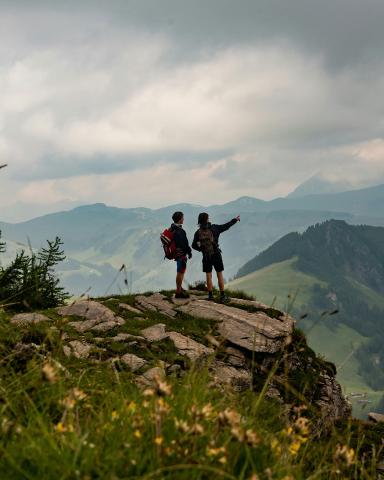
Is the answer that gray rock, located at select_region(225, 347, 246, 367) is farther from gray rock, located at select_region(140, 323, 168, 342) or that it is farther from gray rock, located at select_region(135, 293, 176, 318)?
gray rock, located at select_region(135, 293, 176, 318)

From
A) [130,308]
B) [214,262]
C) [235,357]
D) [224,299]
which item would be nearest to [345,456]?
[235,357]

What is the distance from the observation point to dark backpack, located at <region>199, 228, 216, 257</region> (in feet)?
69.3

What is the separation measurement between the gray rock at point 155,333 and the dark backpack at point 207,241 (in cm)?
497

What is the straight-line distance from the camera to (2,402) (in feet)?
14.9

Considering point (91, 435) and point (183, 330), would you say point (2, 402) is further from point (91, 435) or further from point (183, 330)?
point (183, 330)

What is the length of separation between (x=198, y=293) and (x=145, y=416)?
64.5 feet

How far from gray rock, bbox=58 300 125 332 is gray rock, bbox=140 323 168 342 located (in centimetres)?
95

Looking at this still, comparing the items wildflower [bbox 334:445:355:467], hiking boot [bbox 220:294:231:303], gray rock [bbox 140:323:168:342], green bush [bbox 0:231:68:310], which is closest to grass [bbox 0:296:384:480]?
wildflower [bbox 334:445:355:467]

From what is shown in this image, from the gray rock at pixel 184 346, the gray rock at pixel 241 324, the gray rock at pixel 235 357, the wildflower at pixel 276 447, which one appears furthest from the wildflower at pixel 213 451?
the gray rock at pixel 241 324

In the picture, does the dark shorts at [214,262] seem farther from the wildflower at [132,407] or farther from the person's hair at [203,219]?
the wildflower at [132,407]

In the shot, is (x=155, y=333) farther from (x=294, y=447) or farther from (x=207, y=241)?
(x=294, y=447)

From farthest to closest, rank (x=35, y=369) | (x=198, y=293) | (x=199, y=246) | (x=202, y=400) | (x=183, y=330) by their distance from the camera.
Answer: (x=198, y=293) → (x=199, y=246) → (x=183, y=330) → (x=35, y=369) → (x=202, y=400)

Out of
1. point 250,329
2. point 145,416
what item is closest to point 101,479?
point 145,416

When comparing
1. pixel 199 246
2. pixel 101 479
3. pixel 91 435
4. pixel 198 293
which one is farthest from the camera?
pixel 198 293
